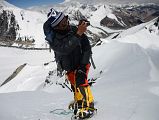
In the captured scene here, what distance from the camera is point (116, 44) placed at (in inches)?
1204

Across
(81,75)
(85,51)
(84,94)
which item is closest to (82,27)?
(85,51)

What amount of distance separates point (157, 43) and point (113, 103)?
20999mm

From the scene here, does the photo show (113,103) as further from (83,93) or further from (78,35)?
(78,35)

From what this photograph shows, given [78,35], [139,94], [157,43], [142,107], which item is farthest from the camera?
[157,43]

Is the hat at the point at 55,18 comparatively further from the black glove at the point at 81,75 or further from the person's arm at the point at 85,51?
the black glove at the point at 81,75

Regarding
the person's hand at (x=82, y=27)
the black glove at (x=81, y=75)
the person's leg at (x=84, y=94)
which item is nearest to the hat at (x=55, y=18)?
the person's hand at (x=82, y=27)

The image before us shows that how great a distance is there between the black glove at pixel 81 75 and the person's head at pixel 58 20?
3.54 ft

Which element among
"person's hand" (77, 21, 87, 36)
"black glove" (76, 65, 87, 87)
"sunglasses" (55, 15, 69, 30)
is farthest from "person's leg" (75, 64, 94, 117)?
"sunglasses" (55, 15, 69, 30)

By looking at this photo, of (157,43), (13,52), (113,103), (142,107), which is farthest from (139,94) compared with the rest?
(13,52)

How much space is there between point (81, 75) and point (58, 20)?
150 cm

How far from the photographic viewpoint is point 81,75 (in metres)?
8.03

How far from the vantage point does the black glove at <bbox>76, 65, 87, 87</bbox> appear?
8.01 m

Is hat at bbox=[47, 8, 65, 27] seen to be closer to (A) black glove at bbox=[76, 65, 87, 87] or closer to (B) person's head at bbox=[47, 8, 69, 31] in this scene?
(B) person's head at bbox=[47, 8, 69, 31]

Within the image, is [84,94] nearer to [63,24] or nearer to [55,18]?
[63,24]
